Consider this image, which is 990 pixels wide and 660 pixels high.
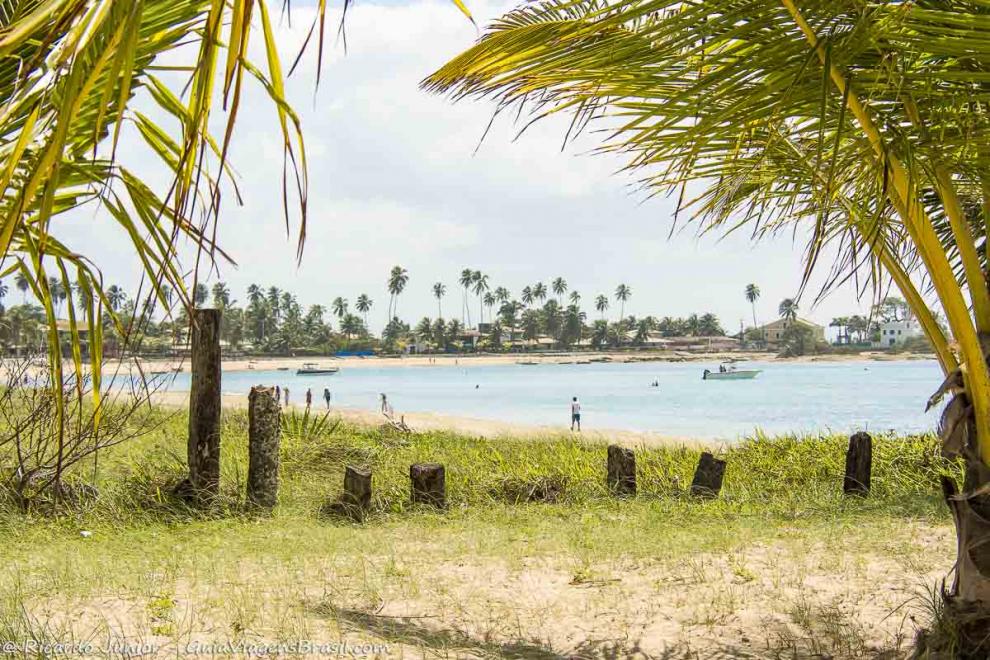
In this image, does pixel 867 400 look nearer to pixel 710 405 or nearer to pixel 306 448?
pixel 710 405

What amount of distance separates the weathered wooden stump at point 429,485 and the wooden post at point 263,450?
1.37m

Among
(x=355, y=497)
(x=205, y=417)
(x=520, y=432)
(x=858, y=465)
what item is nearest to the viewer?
(x=355, y=497)

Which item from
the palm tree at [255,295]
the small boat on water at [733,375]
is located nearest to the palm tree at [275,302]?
the palm tree at [255,295]

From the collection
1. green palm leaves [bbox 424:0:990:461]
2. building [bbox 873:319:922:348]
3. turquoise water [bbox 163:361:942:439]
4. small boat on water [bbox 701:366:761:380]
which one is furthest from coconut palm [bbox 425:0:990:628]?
building [bbox 873:319:922:348]

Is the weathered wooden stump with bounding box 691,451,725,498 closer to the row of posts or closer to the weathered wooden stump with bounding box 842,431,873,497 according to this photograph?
the weathered wooden stump with bounding box 842,431,873,497

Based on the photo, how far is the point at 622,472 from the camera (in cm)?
843

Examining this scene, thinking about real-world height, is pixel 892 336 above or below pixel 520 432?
above

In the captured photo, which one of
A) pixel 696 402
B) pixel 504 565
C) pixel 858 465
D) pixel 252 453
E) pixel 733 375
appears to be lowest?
pixel 696 402

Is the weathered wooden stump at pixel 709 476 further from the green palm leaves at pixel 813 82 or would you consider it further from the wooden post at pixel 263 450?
the green palm leaves at pixel 813 82

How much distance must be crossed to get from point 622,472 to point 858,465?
261 cm

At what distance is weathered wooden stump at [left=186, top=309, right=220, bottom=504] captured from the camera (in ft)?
24.4

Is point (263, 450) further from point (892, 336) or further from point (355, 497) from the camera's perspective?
point (892, 336)

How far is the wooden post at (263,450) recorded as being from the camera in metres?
7.39

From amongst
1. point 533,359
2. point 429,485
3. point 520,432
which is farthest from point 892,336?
point 429,485
